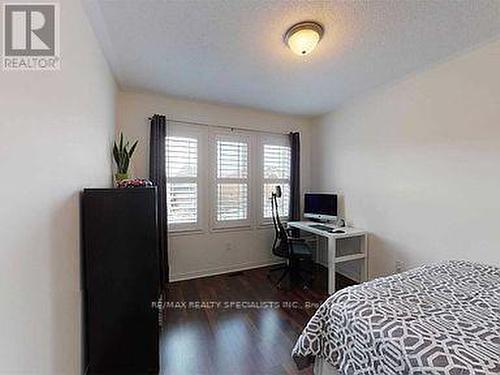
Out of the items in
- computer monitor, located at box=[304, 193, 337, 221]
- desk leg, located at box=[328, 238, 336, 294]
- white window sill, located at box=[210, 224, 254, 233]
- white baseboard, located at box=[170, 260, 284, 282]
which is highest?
computer monitor, located at box=[304, 193, 337, 221]

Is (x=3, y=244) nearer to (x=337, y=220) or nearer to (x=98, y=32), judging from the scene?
(x=98, y=32)

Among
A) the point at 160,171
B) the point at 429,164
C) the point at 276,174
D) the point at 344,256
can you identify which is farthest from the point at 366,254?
the point at 160,171

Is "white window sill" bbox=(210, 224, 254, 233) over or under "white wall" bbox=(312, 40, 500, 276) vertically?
under

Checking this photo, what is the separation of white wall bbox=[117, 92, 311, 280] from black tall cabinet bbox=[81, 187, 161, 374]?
1.73m

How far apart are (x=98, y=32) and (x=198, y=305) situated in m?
2.73

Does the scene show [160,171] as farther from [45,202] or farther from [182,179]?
[45,202]

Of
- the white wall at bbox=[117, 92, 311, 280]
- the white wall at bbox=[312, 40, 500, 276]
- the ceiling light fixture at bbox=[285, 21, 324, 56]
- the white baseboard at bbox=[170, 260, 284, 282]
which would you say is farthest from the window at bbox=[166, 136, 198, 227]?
the white wall at bbox=[312, 40, 500, 276]

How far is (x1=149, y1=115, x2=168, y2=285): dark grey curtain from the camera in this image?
327 centimetres

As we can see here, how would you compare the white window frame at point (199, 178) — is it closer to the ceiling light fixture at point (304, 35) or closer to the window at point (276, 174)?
the window at point (276, 174)

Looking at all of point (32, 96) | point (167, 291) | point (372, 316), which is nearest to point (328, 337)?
point (372, 316)

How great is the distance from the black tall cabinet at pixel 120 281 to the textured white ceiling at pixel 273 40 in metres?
1.29

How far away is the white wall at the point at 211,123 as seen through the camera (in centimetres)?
331

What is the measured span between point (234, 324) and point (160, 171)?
6.65ft

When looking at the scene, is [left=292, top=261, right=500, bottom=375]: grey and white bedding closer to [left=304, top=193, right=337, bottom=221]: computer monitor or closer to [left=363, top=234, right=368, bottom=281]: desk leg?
[left=363, top=234, right=368, bottom=281]: desk leg
